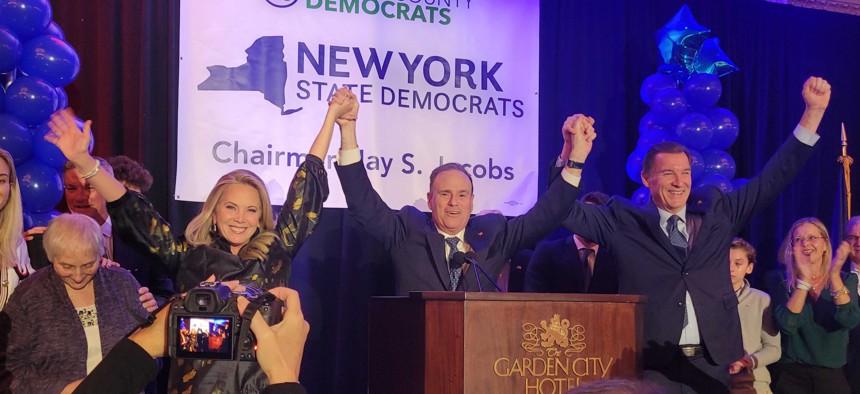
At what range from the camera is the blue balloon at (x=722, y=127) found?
17.6 ft

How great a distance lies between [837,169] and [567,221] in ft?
12.3

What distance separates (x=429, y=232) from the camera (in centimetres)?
360

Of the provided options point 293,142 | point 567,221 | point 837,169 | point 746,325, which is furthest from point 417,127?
point 837,169

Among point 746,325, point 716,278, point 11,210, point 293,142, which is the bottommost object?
point 746,325

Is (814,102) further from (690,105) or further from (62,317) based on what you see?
(62,317)

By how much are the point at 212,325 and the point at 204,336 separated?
0.08 ft

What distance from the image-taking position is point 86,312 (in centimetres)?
323

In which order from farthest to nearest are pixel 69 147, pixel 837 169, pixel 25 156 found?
1. pixel 837 169
2. pixel 25 156
3. pixel 69 147

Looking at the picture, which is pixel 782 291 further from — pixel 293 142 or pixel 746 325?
pixel 293 142

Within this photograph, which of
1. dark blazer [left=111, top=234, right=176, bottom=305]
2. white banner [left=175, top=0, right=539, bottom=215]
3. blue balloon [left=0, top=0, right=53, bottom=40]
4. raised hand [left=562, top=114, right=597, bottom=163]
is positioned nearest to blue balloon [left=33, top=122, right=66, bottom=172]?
blue balloon [left=0, top=0, right=53, bottom=40]

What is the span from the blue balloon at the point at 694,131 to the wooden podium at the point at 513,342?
248cm

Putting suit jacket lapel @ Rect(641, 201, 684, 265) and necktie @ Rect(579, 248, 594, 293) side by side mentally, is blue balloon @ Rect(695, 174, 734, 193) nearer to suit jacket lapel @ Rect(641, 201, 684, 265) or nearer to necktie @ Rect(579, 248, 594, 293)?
necktie @ Rect(579, 248, 594, 293)

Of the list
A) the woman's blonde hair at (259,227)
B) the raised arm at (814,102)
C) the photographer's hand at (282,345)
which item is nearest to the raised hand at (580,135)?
the raised arm at (814,102)

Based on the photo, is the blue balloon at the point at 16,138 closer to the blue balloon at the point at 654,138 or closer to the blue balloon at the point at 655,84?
the blue balloon at the point at 654,138
